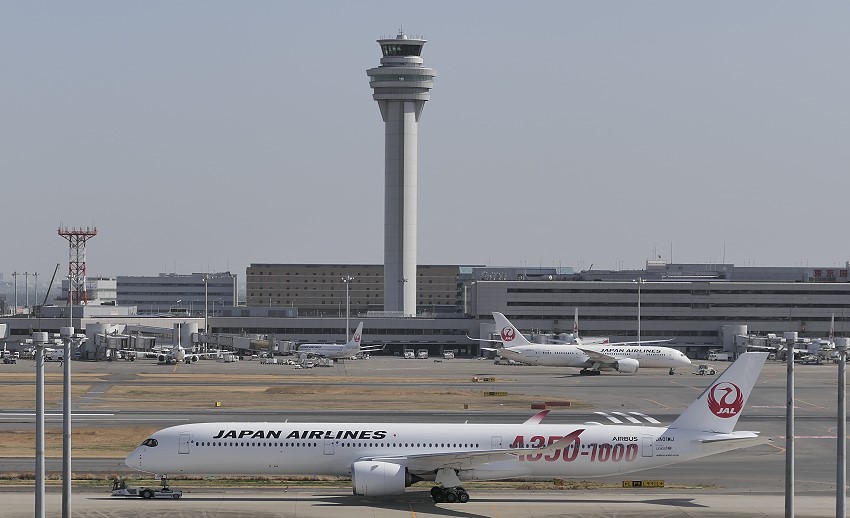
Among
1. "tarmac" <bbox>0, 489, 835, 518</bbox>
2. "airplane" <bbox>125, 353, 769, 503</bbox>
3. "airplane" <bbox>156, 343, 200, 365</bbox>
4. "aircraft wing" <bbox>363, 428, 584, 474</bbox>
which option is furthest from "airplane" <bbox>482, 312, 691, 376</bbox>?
"aircraft wing" <bbox>363, 428, 584, 474</bbox>

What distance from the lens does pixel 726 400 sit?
2232 inches

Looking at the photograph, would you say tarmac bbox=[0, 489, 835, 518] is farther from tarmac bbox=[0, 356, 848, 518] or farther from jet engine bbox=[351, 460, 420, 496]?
jet engine bbox=[351, 460, 420, 496]

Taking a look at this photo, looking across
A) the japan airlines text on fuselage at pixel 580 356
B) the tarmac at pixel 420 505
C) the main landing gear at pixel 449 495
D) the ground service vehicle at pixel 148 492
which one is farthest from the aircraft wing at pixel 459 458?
the japan airlines text on fuselage at pixel 580 356

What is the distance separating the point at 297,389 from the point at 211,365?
49.7m

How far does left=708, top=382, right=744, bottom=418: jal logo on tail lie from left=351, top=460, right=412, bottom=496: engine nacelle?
14.8 meters

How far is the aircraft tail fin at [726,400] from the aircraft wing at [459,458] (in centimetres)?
604

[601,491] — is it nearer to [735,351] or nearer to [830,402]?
[830,402]

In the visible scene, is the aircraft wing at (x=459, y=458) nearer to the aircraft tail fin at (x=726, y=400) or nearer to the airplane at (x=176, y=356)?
the aircraft tail fin at (x=726, y=400)

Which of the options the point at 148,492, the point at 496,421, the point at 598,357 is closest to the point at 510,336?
the point at 598,357

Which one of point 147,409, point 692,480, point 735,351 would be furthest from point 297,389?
point 735,351

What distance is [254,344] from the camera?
19600 centimetres

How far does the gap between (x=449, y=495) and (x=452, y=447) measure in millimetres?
2335

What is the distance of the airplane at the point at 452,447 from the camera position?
55.9 m

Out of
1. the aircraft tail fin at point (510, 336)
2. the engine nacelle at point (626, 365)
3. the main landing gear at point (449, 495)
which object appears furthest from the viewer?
the aircraft tail fin at point (510, 336)
